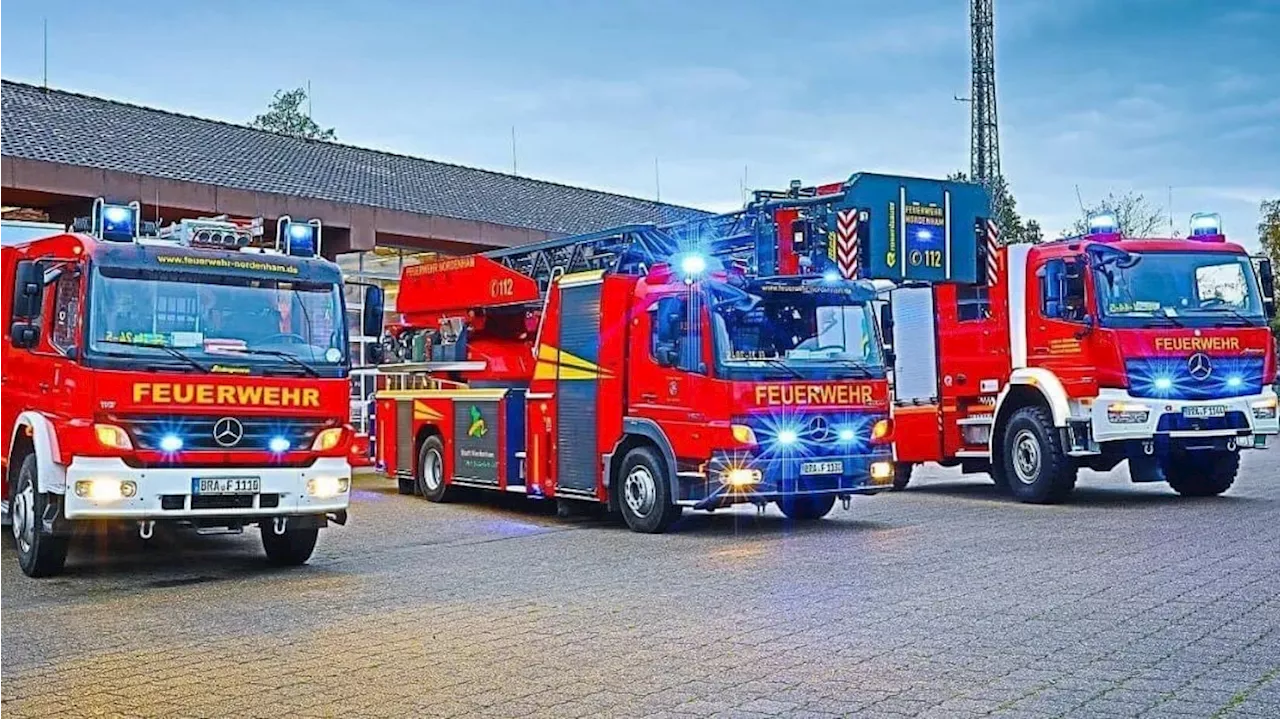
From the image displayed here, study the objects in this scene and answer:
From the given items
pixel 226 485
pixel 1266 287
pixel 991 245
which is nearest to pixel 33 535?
pixel 226 485

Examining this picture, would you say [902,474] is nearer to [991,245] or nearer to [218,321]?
[991,245]

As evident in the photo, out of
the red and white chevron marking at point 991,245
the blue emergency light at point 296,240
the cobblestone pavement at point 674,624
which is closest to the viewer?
the cobblestone pavement at point 674,624

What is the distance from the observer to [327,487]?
35.8 ft

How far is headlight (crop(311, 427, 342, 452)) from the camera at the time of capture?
10922mm

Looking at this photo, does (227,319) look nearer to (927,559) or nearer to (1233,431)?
(927,559)

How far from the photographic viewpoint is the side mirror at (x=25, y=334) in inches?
422

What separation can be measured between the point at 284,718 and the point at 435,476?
12.0 meters

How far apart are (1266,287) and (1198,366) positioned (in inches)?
65.3

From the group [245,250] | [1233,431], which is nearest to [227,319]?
[245,250]

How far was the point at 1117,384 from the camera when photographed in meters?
15.2

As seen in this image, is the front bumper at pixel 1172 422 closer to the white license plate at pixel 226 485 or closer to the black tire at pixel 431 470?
the black tire at pixel 431 470

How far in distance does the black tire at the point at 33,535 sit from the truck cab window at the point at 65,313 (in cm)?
95

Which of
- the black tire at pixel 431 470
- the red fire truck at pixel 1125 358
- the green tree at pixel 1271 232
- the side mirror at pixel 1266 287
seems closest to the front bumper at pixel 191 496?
the red fire truck at pixel 1125 358

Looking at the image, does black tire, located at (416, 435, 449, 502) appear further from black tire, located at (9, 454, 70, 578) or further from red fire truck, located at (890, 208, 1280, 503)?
black tire, located at (9, 454, 70, 578)
